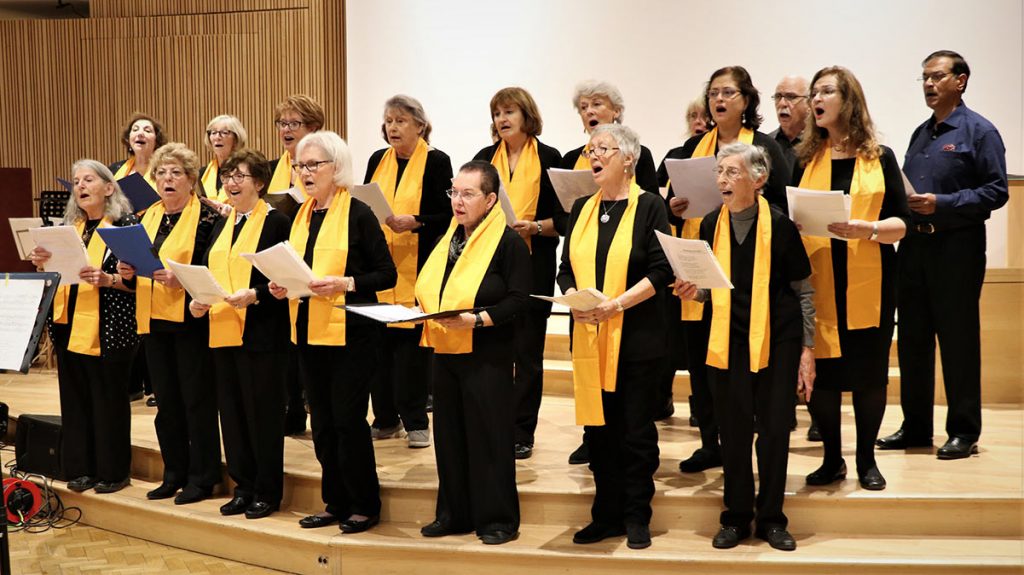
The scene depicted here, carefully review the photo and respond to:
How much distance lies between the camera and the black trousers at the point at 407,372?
449 centimetres

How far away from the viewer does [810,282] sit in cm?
367

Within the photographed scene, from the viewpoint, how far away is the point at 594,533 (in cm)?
354

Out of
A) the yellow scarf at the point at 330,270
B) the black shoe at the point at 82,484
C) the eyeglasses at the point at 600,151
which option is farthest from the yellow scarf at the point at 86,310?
the eyeglasses at the point at 600,151

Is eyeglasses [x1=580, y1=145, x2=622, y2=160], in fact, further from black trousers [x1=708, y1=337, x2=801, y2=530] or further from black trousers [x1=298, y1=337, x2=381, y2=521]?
black trousers [x1=298, y1=337, x2=381, y2=521]

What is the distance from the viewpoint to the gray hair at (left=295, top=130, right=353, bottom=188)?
3.69 metres

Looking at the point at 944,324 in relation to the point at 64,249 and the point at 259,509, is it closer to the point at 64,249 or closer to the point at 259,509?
the point at 259,509

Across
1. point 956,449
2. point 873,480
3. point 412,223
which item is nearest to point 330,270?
point 412,223

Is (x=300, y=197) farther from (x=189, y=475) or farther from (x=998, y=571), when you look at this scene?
(x=998, y=571)

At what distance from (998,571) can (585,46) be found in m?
4.58

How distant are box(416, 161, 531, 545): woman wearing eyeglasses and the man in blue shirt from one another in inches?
67.5

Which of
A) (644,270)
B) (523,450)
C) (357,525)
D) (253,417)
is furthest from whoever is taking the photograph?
(523,450)

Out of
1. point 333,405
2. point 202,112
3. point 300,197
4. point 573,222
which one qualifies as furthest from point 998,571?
point 202,112

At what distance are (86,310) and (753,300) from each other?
109 inches

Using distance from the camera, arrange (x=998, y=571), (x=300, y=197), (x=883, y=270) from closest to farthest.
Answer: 1. (x=998, y=571)
2. (x=883, y=270)
3. (x=300, y=197)
